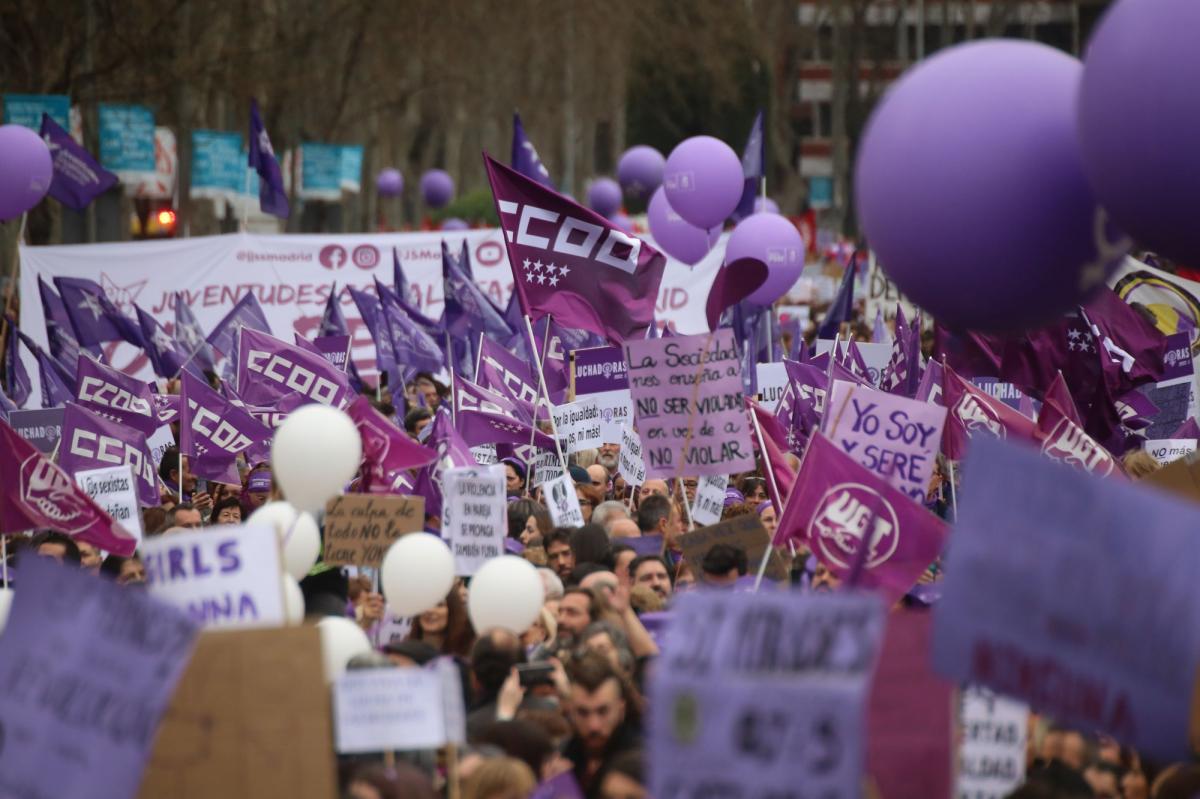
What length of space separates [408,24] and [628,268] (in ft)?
102

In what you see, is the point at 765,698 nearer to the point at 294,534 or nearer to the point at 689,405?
the point at 294,534

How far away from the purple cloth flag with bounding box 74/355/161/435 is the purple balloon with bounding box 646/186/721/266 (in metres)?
8.22

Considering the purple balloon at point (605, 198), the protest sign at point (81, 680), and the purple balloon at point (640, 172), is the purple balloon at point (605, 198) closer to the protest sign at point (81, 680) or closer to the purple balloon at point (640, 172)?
the purple balloon at point (640, 172)

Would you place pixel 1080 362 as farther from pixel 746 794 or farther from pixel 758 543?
pixel 746 794

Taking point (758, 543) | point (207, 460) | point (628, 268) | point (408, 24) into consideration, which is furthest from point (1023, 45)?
point (408, 24)

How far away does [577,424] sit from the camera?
40.3 ft

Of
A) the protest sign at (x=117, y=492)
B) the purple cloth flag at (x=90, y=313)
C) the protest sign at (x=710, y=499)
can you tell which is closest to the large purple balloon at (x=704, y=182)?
the purple cloth flag at (x=90, y=313)

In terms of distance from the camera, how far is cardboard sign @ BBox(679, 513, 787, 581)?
28.4ft

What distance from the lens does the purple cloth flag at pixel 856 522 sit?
6.93 m

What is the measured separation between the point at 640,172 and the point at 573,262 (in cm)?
1894

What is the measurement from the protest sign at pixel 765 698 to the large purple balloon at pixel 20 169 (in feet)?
44.5

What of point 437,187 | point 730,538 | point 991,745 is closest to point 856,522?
point 730,538

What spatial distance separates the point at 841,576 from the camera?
7.41m

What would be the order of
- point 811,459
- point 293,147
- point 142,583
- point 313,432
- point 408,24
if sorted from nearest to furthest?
point 313,432, point 811,459, point 142,583, point 293,147, point 408,24
